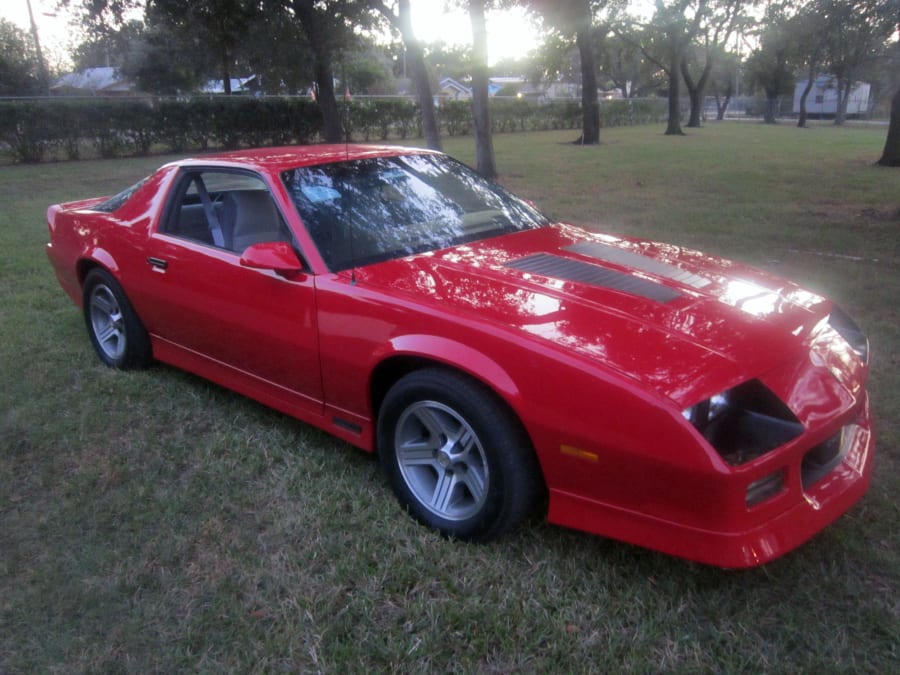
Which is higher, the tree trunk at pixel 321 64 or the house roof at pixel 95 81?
the house roof at pixel 95 81

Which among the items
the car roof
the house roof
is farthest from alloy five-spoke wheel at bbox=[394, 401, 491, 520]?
the house roof

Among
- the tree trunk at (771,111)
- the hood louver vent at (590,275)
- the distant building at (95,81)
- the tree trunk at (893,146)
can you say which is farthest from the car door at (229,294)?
the distant building at (95,81)

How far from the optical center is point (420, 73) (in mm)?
13992

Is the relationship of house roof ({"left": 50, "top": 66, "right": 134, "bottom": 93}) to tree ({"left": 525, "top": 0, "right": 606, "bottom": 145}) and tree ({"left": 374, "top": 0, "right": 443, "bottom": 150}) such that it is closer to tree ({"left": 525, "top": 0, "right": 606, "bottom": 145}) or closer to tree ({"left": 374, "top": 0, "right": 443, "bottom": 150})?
tree ({"left": 525, "top": 0, "right": 606, "bottom": 145})

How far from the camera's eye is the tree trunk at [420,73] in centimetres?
1361

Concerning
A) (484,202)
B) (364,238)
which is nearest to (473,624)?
→ (364,238)

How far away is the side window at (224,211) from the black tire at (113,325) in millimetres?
630

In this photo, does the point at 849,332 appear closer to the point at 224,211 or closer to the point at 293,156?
the point at 293,156

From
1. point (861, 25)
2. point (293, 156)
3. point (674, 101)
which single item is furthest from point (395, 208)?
point (674, 101)

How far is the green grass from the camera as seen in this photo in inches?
89.7

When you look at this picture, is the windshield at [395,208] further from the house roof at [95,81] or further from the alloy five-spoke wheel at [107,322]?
the house roof at [95,81]

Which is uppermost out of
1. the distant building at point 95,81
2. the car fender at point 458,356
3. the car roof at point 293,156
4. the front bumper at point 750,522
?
the distant building at point 95,81

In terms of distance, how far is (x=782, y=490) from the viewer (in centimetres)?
229

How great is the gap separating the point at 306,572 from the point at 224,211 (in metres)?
2.11
